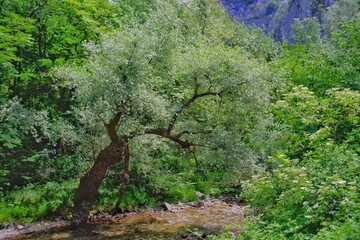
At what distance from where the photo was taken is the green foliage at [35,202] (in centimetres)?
1491

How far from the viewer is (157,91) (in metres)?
14.7

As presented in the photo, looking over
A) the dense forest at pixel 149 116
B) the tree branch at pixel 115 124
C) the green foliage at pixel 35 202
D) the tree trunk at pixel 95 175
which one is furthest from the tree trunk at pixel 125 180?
the green foliage at pixel 35 202

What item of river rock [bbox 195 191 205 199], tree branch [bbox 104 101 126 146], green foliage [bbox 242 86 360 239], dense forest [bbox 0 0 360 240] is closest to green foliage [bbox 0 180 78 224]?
dense forest [bbox 0 0 360 240]

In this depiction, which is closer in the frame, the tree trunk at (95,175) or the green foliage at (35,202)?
the green foliage at (35,202)

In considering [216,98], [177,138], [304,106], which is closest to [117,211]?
[177,138]

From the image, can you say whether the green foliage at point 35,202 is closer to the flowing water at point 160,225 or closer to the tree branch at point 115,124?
the flowing water at point 160,225

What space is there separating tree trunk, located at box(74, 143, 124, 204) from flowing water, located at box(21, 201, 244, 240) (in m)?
1.36

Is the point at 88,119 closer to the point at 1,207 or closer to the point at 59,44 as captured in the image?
the point at 1,207

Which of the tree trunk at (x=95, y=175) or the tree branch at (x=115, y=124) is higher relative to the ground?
the tree branch at (x=115, y=124)

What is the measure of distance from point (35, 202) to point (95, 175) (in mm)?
2865

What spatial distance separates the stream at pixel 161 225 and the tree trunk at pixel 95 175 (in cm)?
133

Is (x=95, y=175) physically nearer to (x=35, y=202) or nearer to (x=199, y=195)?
(x=35, y=202)

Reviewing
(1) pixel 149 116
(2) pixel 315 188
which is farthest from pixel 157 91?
(2) pixel 315 188

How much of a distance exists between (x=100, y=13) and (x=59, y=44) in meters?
3.05
